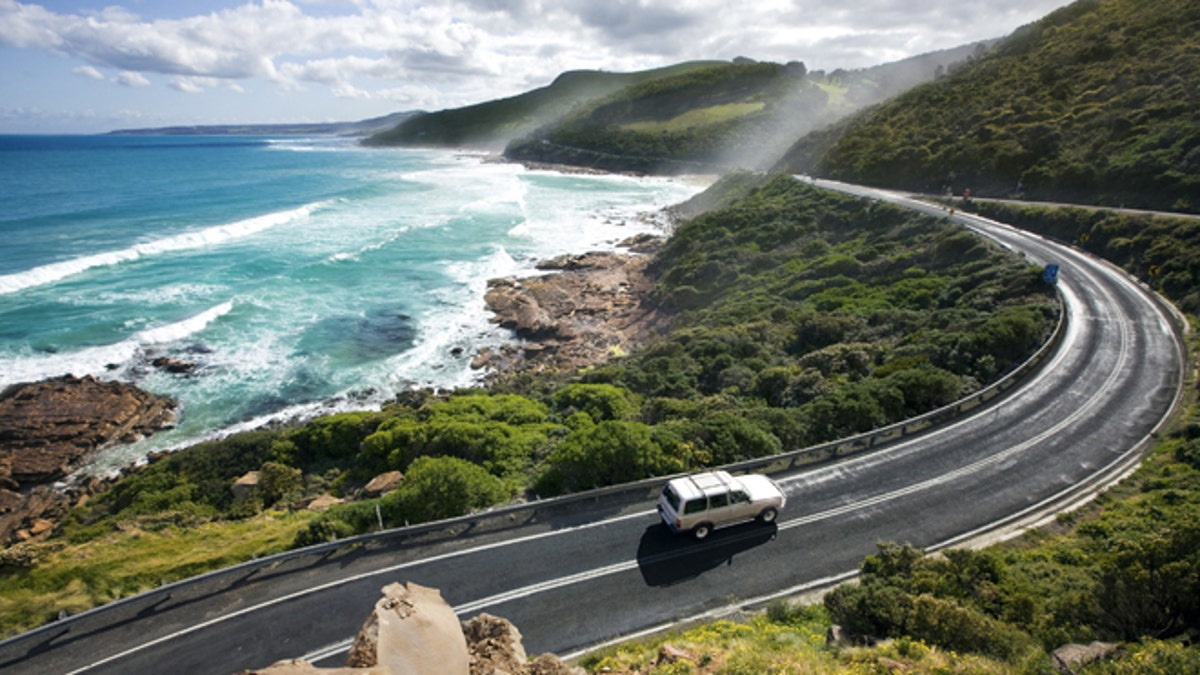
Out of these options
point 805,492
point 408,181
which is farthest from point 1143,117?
point 408,181

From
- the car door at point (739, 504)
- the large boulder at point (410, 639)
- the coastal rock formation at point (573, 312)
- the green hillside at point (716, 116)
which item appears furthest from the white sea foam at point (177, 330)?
the green hillside at point (716, 116)

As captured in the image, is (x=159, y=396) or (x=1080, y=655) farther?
(x=159, y=396)

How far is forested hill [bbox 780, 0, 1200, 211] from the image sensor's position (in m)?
38.2

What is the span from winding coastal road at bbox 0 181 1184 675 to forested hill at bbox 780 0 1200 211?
29605mm

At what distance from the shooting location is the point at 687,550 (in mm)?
13031

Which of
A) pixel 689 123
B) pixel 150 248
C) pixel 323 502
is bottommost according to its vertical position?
pixel 323 502

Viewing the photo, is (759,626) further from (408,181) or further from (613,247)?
(408,181)

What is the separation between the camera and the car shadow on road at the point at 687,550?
1236 cm

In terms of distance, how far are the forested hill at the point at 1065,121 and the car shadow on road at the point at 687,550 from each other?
127ft

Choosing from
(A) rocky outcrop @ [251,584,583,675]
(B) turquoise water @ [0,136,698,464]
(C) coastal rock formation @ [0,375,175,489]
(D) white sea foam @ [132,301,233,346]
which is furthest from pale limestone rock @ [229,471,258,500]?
(D) white sea foam @ [132,301,233,346]

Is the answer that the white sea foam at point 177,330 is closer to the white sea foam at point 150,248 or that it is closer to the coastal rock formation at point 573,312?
the white sea foam at point 150,248

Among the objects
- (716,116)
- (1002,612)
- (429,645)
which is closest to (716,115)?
(716,116)

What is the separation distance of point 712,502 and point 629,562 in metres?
2.34

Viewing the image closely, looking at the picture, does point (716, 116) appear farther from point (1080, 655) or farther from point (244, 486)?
point (1080, 655)
